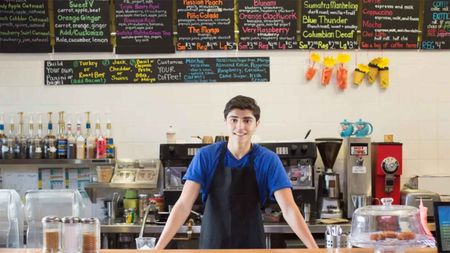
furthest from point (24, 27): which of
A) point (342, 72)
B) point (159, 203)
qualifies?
point (342, 72)

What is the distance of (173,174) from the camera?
4.89 meters

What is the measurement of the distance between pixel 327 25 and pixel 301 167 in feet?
4.86

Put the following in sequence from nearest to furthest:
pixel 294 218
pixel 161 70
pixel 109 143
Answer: pixel 294 218 → pixel 109 143 → pixel 161 70

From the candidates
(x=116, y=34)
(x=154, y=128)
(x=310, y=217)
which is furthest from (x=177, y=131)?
(x=310, y=217)

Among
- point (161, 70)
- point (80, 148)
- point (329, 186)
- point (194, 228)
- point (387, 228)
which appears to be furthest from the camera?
point (161, 70)

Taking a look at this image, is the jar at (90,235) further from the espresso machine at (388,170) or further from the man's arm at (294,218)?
the espresso machine at (388,170)

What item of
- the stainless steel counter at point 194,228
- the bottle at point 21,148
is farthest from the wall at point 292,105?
the stainless steel counter at point 194,228

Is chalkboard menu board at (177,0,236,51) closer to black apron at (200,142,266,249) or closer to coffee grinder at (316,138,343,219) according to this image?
coffee grinder at (316,138,343,219)

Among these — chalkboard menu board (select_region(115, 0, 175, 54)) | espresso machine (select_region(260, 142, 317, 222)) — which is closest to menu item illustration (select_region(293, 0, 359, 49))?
espresso machine (select_region(260, 142, 317, 222))

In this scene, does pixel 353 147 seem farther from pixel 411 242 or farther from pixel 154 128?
pixel 411 242

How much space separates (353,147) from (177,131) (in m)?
1.67

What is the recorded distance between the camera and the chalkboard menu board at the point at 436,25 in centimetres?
545

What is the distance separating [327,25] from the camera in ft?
17.8

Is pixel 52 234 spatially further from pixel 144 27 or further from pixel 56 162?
pixel 144 27
